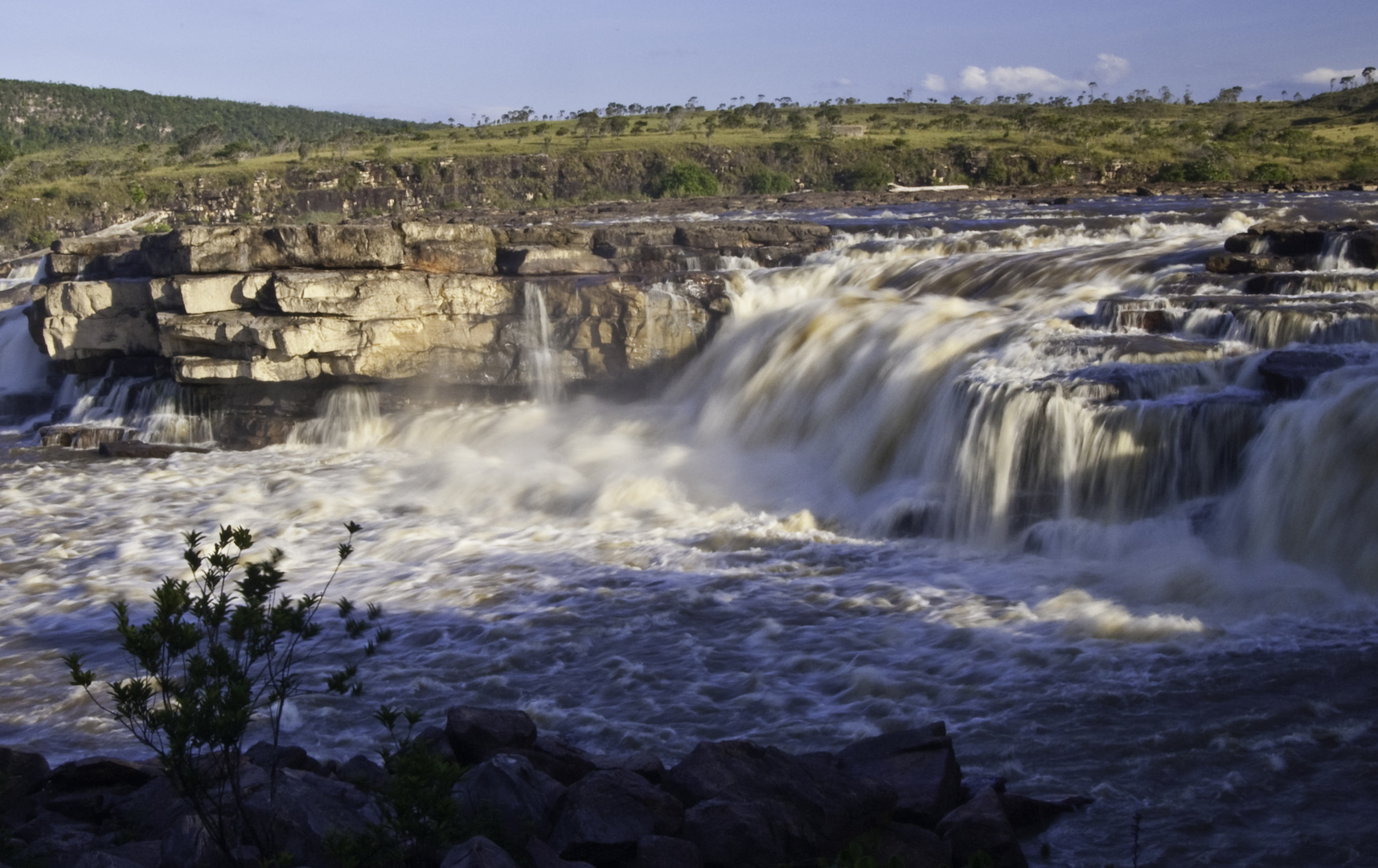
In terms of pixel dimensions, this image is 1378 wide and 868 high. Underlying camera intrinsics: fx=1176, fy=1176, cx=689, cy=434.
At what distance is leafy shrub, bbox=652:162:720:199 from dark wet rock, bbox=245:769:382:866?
46.2 metres

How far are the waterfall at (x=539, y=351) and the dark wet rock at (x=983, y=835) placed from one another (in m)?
13.6

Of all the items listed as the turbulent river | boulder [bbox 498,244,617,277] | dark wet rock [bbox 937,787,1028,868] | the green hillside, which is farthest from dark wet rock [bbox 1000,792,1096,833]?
the green hillside

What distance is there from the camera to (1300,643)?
872 centimetres

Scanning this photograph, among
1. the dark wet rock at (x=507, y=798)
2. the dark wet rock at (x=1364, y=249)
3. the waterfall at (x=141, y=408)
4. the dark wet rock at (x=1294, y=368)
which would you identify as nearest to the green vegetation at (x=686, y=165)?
the waterfall at (x=141, y=408)

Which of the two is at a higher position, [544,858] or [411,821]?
[411,821]

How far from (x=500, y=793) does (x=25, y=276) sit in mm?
29929

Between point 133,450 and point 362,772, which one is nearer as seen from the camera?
point 362,772

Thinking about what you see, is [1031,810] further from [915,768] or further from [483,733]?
[483,733]

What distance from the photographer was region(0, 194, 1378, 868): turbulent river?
767 centimetres

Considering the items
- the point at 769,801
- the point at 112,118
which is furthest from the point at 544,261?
the point at 112,118

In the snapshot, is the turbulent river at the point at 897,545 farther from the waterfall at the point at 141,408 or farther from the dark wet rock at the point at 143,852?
the dark wet rock at the point at 143,852

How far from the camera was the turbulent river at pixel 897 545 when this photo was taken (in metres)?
7.67

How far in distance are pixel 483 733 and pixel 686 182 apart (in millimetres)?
46913

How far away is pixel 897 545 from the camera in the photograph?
40.1ft
